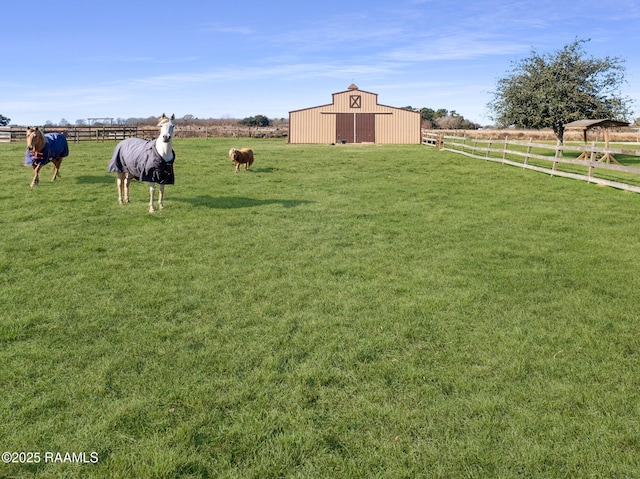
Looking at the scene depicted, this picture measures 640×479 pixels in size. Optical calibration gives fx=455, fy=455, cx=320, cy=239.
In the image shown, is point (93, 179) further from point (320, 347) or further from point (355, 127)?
point (355, 127)

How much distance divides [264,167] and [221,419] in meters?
17.1

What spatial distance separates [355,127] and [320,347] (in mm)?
40381

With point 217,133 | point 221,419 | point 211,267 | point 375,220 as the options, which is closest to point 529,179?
point 375,220

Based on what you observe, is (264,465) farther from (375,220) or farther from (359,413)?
(375,220)

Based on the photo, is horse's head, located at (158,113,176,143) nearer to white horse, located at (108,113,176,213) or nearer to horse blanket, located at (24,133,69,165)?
white horse, located at (108,113,176,213)

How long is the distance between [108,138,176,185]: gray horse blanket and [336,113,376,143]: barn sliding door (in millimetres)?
A: 33615

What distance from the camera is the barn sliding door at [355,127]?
43.0 metres

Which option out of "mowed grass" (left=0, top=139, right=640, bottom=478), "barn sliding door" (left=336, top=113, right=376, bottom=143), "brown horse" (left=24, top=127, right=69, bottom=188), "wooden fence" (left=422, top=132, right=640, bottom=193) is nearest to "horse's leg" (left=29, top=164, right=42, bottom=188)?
"brown horse" (left=24, top=127, right=69, bottom=188)

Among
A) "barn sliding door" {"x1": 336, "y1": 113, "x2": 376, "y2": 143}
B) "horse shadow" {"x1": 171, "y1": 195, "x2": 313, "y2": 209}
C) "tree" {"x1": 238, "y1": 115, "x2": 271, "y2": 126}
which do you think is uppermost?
"tree" {"x1": 238, "y1": 115, "x2": 271, "y2": 126}

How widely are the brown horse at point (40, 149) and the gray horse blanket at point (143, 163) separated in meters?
4.01

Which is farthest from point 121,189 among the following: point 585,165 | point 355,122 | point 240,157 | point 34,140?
point 355,122

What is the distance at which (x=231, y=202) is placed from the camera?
12.1m

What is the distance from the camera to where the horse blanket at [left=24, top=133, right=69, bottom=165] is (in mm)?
13461

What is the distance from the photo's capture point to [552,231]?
30.7 feet
